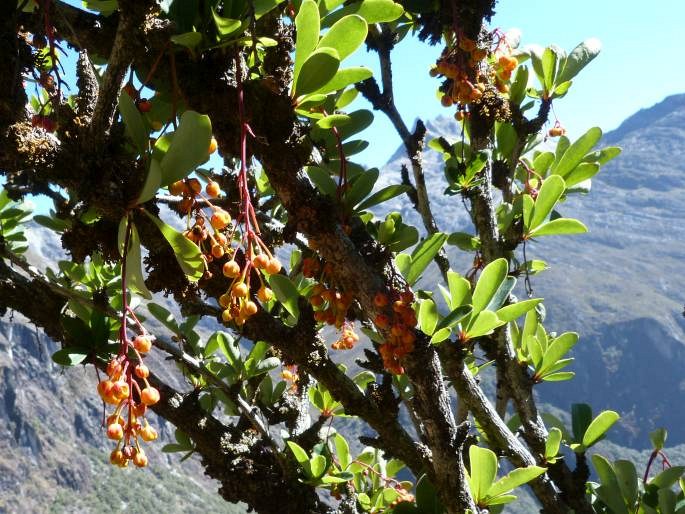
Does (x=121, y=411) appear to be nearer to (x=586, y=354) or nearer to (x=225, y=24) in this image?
(x=225, y=24)

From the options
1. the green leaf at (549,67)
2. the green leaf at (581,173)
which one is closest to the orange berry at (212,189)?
the green leaf at (581,173)

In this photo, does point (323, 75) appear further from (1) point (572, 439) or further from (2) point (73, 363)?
(1) point (572, 439)

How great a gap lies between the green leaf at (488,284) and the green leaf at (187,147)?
0.75 m

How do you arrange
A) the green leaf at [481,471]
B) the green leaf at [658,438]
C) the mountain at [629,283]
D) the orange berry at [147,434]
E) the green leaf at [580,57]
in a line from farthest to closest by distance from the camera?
the mountain at [629,283]
the green leaf at [658,438]
the green leaf at [580,57]
the green leaf at [481,471]
the orange berry at [147,434]

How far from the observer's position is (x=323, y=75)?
116 centimetres

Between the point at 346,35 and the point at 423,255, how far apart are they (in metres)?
0.59

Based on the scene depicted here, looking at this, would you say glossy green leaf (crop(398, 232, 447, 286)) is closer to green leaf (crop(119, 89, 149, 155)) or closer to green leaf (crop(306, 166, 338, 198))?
green leaf (crop(306, 166, 338, 198))

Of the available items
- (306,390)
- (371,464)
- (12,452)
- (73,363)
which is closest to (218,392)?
(306,390)

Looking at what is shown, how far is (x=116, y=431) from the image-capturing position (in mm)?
1034

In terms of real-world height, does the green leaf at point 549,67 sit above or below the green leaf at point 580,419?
above

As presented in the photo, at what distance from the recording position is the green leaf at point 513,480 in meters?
1.46

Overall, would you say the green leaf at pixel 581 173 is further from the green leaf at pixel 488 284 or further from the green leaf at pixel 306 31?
the green leaf at pixel 306 31

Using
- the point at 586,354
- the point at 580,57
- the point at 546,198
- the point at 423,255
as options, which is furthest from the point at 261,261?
the point at 586,354

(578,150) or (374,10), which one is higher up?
(374,10)
